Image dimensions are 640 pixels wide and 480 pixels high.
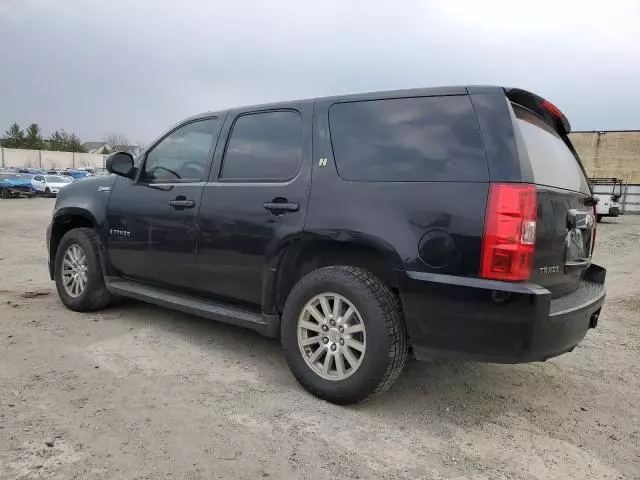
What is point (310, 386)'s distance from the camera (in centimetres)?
327

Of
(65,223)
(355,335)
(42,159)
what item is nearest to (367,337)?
(355,335)

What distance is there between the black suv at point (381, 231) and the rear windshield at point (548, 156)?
17mm

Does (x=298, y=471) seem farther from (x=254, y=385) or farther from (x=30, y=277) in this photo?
(x=30, y=277)

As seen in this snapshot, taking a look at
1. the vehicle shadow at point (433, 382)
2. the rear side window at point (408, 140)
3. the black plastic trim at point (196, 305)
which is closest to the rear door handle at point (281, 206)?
the rear side window at point (408, 140)

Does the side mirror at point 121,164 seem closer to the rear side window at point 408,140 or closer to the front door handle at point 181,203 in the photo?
the front door handle at point 181,203

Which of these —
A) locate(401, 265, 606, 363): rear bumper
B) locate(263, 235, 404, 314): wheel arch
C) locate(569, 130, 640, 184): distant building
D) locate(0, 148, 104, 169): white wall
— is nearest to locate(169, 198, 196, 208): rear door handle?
locate(263, 235, 404, 314): wheel arch

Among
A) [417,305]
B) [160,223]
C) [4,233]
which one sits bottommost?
[4,233]

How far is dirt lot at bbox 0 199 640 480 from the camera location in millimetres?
2547

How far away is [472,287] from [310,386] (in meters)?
1.24

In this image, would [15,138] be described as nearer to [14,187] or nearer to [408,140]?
[14,187]

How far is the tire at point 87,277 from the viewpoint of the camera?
4844 millimetres

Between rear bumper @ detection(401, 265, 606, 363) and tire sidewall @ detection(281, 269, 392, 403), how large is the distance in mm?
185

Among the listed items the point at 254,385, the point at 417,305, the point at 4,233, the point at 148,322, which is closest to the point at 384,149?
the point at 417,305

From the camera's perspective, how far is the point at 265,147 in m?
3.79
